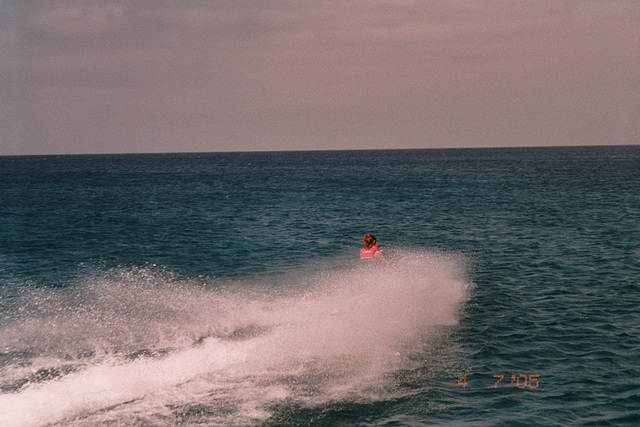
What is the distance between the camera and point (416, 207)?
59.8m

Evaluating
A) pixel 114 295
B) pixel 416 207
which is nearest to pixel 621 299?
pixel 114 295

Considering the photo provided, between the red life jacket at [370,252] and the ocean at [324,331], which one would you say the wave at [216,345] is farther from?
the red life jacket at [370,252]

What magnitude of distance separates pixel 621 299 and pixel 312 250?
18194mm

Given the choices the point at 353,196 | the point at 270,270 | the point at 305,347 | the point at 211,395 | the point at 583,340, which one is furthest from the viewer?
the point at 353,196

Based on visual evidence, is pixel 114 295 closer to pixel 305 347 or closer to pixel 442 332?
pixel 305 347

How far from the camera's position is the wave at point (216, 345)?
474 inches

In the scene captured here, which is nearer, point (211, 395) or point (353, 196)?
point (211, 395)

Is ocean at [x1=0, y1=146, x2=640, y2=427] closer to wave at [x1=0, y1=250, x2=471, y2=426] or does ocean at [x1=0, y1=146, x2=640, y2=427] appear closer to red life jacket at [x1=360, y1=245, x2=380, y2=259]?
wave at [x1=0, y1=250, x2=471, y2=426]

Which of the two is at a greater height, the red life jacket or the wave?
the red life jacket
